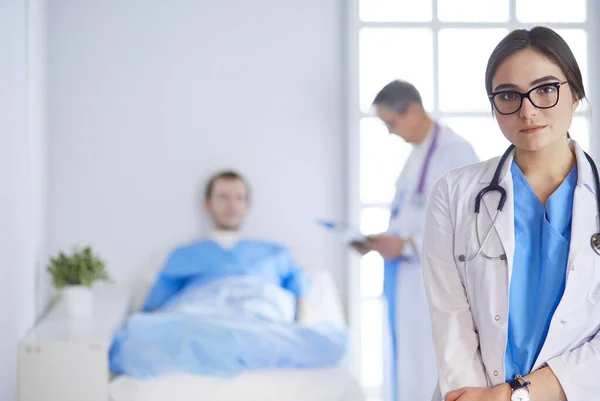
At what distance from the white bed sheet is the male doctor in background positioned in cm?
27

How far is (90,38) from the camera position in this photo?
408 cm

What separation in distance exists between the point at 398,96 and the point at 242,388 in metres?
1.23

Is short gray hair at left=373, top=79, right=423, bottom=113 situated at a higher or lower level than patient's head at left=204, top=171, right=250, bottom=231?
higher

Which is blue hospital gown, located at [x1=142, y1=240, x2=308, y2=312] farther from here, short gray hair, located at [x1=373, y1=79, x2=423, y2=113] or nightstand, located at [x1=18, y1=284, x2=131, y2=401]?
short gray hair, located at [x1=373, y1=79, x2=423, y2=113]

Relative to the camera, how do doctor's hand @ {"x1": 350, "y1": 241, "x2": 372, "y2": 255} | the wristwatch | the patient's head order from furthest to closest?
the patient's head → doctor's hand @ {"x1": 350, "y1": 241, "x2": 372, "y2": 255} → the wristwatch

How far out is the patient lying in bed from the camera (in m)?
2.79

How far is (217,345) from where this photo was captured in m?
2.80

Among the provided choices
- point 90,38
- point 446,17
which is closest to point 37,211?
point 90,38

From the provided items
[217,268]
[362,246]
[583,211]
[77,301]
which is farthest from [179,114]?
[583,211]

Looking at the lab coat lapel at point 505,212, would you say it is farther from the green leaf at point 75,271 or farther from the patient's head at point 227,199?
the patient's head at point 227,199

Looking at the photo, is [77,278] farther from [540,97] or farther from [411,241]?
[540,97]

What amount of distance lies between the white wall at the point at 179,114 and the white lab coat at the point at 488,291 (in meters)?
2.51

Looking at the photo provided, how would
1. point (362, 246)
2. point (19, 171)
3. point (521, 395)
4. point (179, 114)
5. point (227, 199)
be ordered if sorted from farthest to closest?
point (179, 114) → point (227, 199) → point (19, 171) → point (362, 246) → point (521, 395)

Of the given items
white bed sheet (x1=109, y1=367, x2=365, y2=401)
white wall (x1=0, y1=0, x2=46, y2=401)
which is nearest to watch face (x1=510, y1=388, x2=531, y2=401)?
white bed sheet (x1=109, y1=367, x2=365, y2=401)
